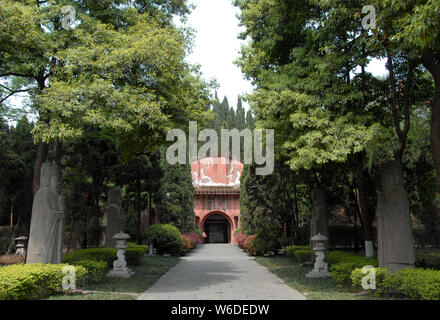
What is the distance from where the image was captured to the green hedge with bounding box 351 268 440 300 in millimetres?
6414

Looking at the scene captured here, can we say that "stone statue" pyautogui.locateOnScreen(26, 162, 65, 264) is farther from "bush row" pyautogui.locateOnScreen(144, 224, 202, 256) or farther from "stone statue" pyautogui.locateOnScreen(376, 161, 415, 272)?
"bush row" pyautogui.locateOnScreen(144, 224, 202, 256)

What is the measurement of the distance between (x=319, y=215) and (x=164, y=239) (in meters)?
8.88

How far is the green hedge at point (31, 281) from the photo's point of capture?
6.35 meters

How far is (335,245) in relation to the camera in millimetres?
22250

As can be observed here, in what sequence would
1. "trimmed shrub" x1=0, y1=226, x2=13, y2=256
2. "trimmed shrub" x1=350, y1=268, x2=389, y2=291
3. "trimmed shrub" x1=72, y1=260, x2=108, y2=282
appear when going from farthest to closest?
"trimmed shrub" x1=0, y1=226, x2=13, y2=256 < "trimmed shrub" x1=72, y1=260, x2=108, y2=282 < "trimmed shrub" x1=350, y1=268, x2=389, y2=291

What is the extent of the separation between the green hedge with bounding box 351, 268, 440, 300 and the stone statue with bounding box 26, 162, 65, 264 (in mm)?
6965

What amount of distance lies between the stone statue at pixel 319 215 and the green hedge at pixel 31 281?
854cm

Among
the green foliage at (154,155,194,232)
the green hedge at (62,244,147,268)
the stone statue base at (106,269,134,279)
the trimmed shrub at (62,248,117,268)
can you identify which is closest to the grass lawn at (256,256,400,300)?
the stone statue base at (106,269,134,279)

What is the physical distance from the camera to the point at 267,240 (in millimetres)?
19688

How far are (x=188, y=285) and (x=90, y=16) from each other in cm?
806

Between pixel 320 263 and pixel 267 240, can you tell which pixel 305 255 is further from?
pixel 267 240

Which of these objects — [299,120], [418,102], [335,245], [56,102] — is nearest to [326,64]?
[299,120]

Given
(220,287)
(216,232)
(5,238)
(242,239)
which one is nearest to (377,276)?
(220,287)

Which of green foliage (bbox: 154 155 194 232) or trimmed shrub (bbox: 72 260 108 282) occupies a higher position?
green foliage (bbox: 154 155 194 232)
